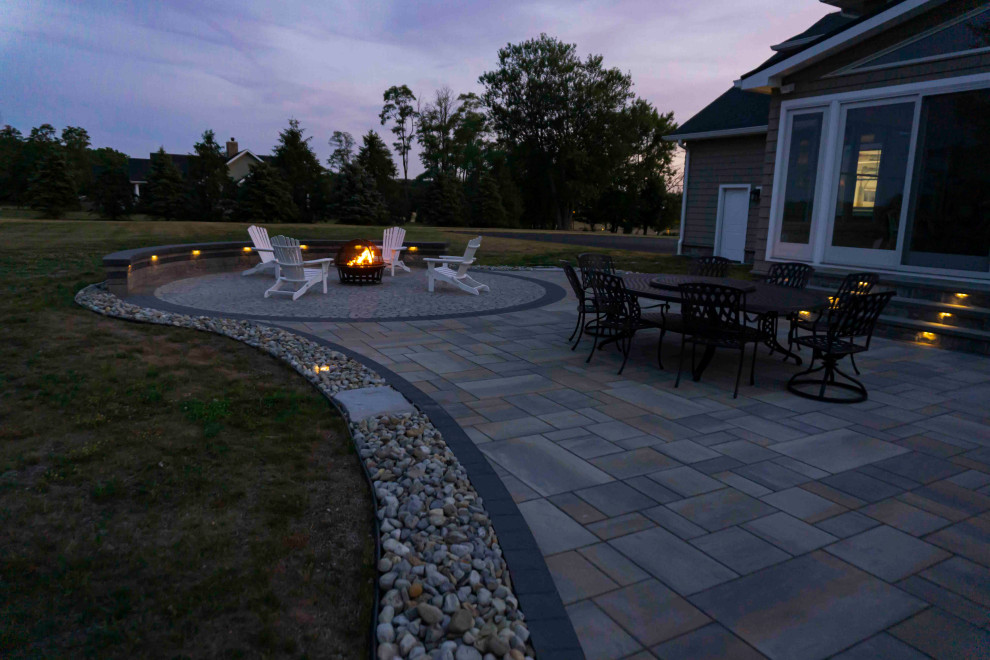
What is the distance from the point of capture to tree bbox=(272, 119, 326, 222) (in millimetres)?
29062

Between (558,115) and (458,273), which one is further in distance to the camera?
(558,115)

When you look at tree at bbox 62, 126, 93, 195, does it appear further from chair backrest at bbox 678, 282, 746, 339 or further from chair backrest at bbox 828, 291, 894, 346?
chair backrest at bbox 828, 291, 894, 346

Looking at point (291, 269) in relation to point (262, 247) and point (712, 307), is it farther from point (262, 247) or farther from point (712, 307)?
point (712, 307)

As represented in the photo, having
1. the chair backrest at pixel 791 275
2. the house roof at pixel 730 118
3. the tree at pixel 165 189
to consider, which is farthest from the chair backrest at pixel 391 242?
the tree at pixel 165 189

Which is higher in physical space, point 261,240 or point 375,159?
point 375,159

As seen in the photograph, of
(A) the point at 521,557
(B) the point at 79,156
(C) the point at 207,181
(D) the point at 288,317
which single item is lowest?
(A) the point at 521,557

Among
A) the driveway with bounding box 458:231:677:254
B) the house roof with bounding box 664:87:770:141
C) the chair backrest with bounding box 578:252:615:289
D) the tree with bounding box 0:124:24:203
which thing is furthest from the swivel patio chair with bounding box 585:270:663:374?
the tree with bounding box 0:124:24:203

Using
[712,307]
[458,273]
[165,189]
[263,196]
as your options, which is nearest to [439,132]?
[263,196]

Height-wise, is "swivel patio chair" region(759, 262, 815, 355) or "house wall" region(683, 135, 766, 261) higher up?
"house wall" region(683, 135, 766, 261)

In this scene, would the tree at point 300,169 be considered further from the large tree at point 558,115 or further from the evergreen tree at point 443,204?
the large tree at point 558,115

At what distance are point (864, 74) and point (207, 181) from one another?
26.6 meters

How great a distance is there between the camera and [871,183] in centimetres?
833

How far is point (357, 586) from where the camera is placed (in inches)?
89.3

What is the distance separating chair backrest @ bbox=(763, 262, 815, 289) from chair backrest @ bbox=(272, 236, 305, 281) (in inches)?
243
